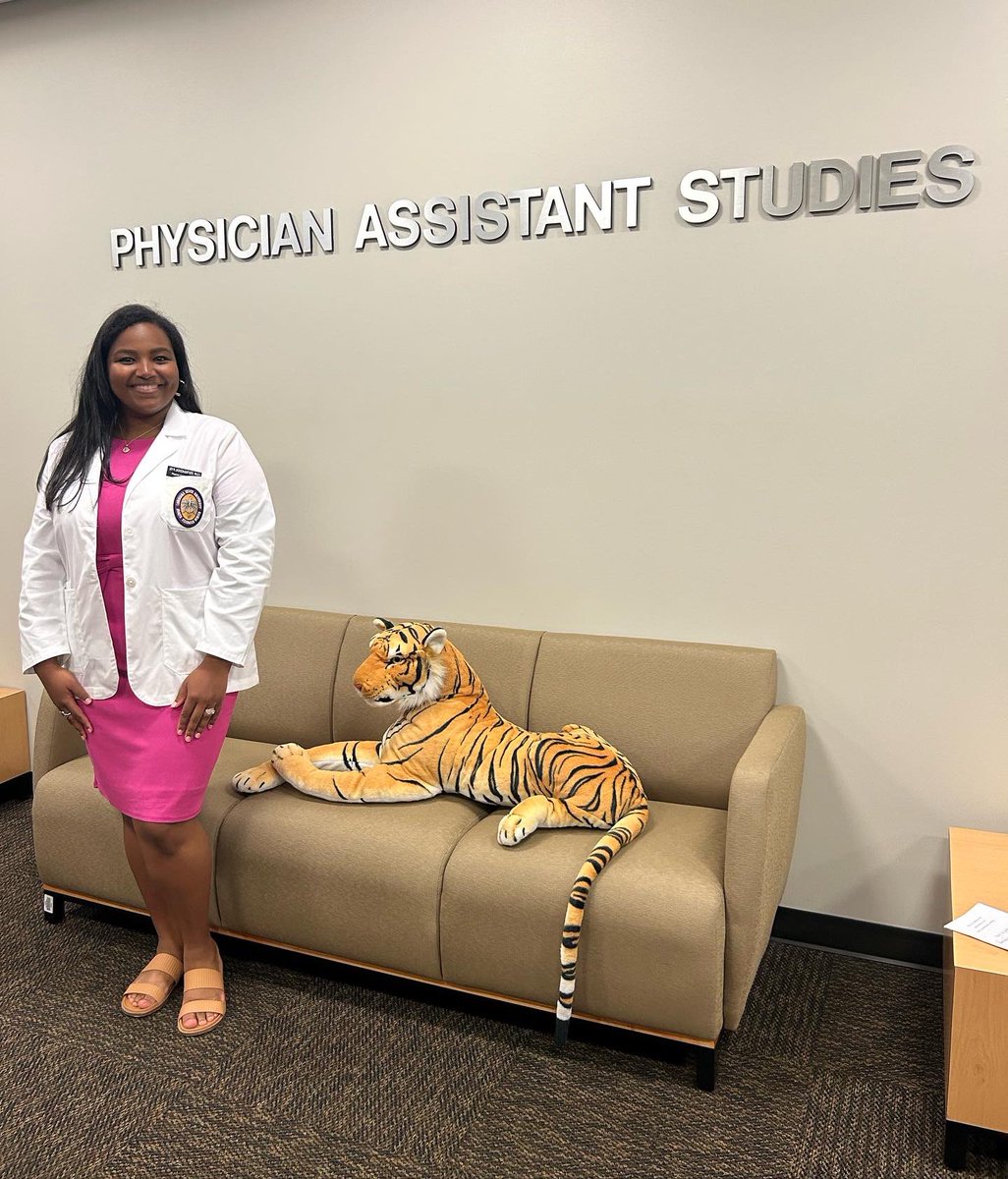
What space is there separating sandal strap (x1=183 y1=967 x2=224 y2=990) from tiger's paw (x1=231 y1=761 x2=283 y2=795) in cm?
46

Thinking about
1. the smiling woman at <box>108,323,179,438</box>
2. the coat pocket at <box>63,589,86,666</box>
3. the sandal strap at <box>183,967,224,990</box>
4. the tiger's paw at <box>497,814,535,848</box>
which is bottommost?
the sandal strap at <box>183,967,224,990</box>

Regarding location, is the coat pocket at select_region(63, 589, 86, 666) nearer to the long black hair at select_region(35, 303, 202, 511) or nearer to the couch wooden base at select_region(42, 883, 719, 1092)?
the long black hair at select_region(35, 303, 202, 511)

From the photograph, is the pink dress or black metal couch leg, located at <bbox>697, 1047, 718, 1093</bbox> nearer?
black metal couch leg, located at <bbox>697, 1047, 718, 1093</bbox>

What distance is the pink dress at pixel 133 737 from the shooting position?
2320mm

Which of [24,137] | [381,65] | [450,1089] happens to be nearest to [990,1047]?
[450,1089]

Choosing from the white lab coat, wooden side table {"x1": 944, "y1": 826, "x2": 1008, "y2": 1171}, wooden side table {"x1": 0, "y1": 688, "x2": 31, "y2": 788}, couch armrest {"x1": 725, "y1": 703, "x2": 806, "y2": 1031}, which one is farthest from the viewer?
wooden side table {"x1": 0, "y1": 688, "x2": 31, "y2": 788}

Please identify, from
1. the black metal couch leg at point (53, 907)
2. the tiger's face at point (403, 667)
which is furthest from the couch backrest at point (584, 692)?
the black metal couch leg at point (53, 907)

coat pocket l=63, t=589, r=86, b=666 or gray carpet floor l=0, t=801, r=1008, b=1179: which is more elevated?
coat pocket l=63, t=589, r=86, b=666

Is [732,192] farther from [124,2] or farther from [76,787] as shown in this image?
[76,787]

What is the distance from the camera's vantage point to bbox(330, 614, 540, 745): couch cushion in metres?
2.84

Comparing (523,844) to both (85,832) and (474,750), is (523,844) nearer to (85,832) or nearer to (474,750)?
(474,750)

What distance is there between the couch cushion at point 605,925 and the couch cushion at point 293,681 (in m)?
0.86

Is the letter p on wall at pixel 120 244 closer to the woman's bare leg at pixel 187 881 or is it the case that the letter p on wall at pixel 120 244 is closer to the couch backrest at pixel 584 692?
the couch backrest at pixel 584 692

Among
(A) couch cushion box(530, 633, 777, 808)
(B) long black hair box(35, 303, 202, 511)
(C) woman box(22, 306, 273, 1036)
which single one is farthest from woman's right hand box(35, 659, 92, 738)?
(A) couch cushion box(530, 633, 777, 808)
